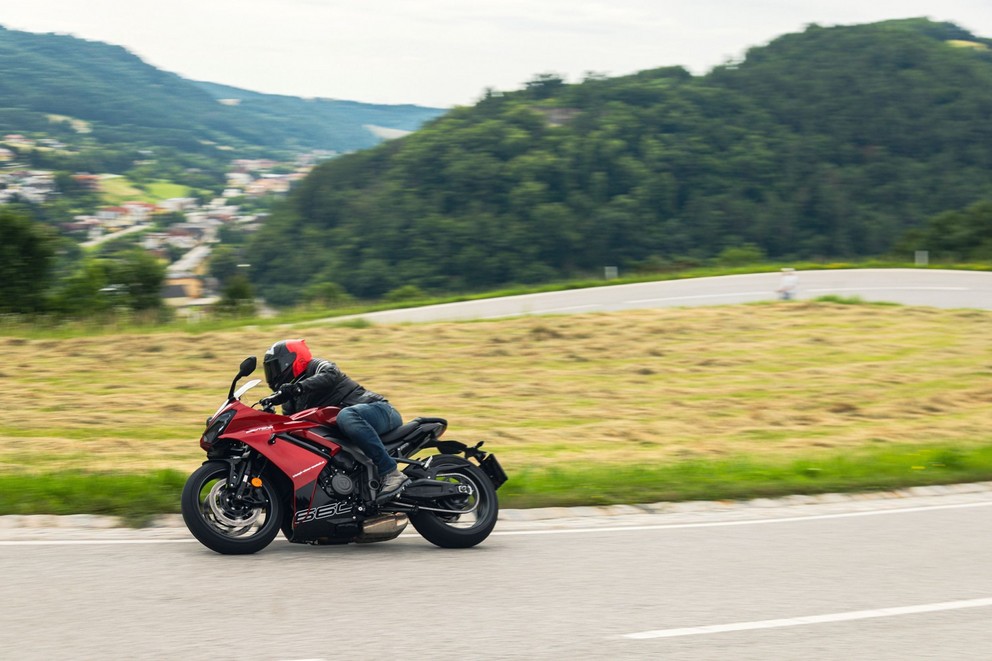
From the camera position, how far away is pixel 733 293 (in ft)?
108

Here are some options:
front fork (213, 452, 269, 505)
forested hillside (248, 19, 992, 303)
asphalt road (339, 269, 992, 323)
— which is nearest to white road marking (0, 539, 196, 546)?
front fork (213, 452, 269, 505)

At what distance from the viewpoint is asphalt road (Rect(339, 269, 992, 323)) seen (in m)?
31.1

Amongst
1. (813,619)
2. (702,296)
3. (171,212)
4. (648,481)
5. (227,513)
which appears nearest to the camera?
(813,619)

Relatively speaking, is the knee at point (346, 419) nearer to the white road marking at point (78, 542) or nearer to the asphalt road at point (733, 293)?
the white road marking at point (78, 542)

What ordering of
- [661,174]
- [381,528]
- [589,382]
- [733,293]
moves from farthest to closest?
[661,174]
[733,293]
[589,382]
[381,528]

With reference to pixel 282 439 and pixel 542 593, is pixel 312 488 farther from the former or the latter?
pixel 542 593

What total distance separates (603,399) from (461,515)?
878 cm

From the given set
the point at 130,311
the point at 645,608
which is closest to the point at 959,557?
the point at 645,608

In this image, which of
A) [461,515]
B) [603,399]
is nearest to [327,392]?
[461,515]

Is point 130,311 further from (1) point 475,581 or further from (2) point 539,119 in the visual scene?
(2) point 539,119

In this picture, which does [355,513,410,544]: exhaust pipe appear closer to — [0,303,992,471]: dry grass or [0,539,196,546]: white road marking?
[0,539,196,546]: white road marking

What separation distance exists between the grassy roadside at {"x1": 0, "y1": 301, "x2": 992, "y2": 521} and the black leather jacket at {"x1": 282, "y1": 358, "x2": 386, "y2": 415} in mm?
→ 1804

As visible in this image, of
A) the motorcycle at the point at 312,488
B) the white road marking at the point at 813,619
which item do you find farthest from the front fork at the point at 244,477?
the white road marking at the point at 813,619

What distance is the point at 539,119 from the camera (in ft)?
291
